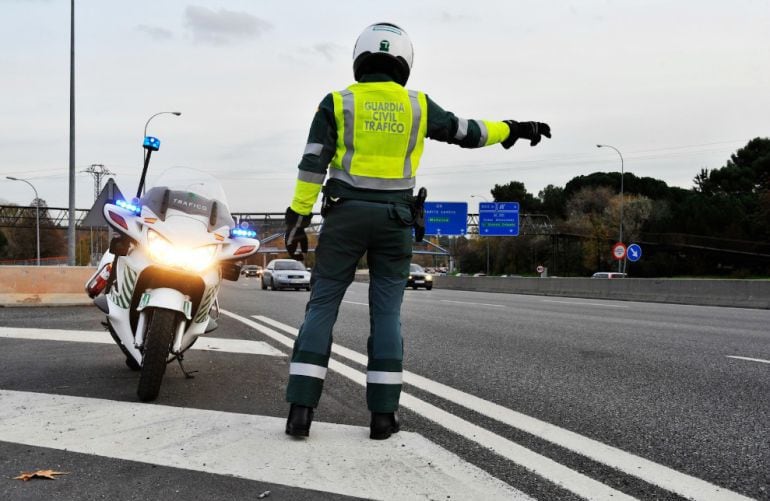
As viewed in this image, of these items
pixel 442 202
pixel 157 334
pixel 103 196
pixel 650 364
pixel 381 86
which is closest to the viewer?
pixel 381 86

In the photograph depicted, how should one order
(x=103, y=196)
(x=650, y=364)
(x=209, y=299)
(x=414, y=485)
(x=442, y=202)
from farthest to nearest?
(x=442, y=202) → (x=103, y=196) → (x=650, y=364) → (x=209, y=299) → (x=414, y=485)

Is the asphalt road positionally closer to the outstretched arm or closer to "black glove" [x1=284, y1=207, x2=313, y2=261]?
"black glove" [x1=284, y1=207, x2=313, y2=261]

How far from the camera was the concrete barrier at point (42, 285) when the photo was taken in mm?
11867

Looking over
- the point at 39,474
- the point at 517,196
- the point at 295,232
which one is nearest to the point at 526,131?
the point at 295,232

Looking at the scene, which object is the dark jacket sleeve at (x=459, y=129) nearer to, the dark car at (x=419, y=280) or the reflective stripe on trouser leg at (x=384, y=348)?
the reflective stripe on trouser leg at (x=384, y=348)

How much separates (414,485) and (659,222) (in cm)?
7120

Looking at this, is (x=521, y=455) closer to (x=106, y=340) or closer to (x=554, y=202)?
(x=106, y=340)

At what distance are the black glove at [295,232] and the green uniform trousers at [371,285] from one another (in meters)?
0.11

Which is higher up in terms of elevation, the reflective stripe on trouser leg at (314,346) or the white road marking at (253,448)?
the reflective stripe on trouser leg at (314,346)

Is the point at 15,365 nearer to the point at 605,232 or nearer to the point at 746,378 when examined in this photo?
the point at 746,378

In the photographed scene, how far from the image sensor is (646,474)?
2.72 meters

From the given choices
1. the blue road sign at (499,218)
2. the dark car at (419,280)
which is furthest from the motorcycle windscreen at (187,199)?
the blue road sign at (499,218)

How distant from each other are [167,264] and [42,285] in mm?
9737

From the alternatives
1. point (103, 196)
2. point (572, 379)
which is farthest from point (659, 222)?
point (572, 379)
